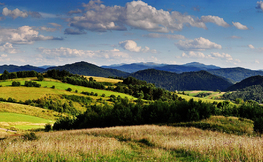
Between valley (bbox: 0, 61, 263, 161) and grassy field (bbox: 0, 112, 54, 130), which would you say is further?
grassy field (bbox: 0, 112, 54, 130)

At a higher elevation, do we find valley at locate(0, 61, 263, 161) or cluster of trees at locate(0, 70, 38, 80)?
cluster of trees at locate(0, 70, 38, 80)

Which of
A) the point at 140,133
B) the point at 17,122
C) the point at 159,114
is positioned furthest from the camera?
the point at 17,122

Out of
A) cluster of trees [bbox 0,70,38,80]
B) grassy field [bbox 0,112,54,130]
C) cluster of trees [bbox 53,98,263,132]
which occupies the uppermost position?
cluster of trees [bbox 0,70,38,80]

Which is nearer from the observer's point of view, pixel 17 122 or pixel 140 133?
pixel 140 133

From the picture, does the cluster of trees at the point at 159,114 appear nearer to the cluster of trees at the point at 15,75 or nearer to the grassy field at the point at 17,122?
the grassy field at the point at 17,122

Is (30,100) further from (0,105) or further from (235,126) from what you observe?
(235,126)

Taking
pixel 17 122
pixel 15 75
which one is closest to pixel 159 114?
pixel 17 122

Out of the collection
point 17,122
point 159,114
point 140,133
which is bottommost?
point 17,122

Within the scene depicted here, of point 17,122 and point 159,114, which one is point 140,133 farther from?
point 17,122

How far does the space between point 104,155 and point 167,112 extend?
22855mm

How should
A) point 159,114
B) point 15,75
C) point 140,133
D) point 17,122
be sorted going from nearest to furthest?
point 140,133 → point 159,114 → point 17,122 → point 15,75

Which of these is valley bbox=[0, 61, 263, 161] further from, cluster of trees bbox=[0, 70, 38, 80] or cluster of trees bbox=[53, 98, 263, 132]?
cluster of trees bbox=[0, 70, 38, 80]

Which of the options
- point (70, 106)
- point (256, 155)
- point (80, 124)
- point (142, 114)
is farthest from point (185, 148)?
point (70, 106)

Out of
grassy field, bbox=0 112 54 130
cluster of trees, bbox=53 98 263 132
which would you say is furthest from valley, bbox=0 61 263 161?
grassy field, bbox=0 112 54 130
